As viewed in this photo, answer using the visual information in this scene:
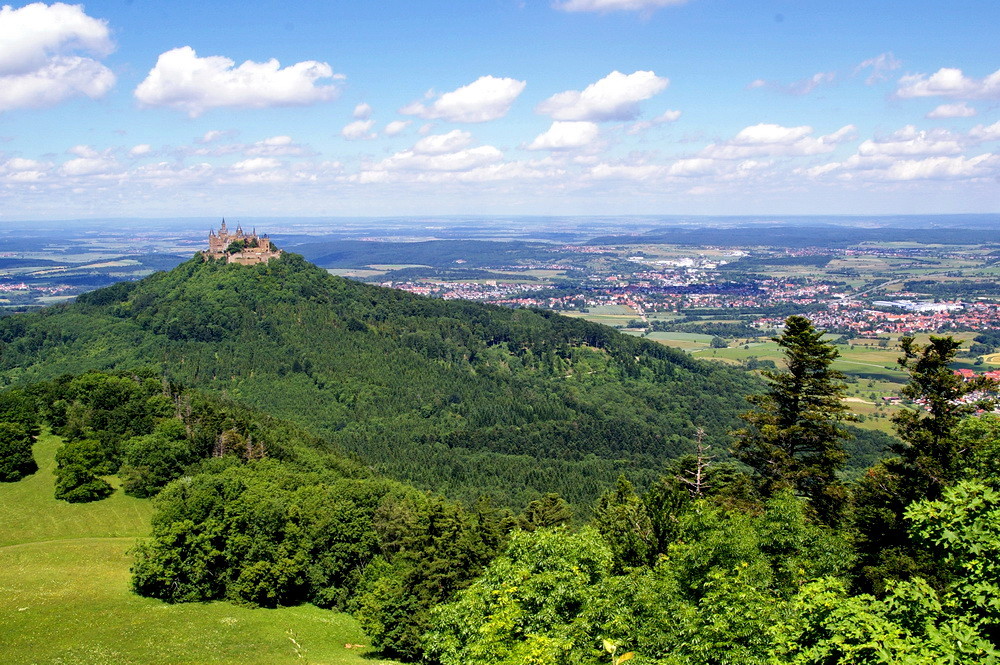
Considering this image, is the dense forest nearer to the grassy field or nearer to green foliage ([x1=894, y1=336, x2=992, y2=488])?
green foliage ([x1=894, y1=336, x2=992, y2=488])

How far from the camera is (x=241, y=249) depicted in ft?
544

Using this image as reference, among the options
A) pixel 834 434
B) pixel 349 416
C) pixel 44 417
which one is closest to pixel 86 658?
pixel 834 434

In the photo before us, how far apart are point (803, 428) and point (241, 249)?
15594cm

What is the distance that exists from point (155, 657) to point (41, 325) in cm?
13614

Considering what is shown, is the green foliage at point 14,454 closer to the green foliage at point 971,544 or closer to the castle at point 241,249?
the green foliage at point 971,544

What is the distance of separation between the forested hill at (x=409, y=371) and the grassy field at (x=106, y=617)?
50.5 m

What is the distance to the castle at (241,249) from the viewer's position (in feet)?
541

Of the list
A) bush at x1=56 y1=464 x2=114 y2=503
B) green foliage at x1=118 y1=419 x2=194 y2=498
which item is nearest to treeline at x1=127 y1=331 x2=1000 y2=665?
green foliage at x1=118 y1=419 x2=194 y2=498

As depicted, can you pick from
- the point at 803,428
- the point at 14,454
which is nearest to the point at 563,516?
the point at 803,428

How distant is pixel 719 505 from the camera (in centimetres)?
3228

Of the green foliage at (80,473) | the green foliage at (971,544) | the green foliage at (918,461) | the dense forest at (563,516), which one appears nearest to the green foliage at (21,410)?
the dense forest at (563,516)

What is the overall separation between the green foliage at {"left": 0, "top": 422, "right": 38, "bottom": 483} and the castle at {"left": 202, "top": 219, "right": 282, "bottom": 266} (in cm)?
10789

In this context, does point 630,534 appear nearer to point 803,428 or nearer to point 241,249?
point 803,428

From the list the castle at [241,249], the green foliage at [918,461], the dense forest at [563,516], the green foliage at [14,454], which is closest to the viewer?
the dense forest at [563,516]
